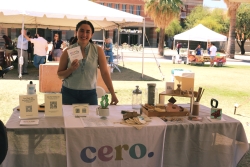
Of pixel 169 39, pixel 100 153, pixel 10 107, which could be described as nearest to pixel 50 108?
pixel 100 153

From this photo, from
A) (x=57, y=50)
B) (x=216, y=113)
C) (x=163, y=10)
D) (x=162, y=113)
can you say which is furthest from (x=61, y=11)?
(x=163, y=10)

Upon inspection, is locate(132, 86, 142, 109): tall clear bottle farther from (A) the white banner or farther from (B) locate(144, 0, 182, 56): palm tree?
(B) locate(144, 0, 182, 56): palm tree

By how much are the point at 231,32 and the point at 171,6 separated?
5.61 m

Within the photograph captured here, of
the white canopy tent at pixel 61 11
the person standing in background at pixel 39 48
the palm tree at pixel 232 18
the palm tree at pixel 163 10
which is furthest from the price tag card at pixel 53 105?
the palm tree at pixel 232 18

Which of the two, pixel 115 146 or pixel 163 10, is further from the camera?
pixel 163 10

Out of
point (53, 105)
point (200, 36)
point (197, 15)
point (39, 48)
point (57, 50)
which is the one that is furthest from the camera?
point (197, 15)

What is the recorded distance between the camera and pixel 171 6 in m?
23.8

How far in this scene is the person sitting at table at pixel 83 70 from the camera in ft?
9.93

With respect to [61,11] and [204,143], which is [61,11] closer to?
[61,11]

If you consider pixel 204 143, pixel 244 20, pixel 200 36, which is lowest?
pixel 204 143

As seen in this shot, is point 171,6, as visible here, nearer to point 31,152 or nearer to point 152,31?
point 31,152

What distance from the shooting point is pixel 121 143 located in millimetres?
2574

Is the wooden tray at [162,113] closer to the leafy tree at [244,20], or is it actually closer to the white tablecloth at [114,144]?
the white tablecloth at [114,144]

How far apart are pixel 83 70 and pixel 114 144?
90 centimetres
